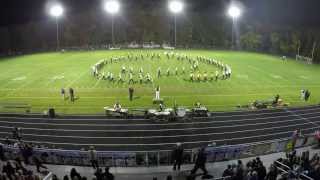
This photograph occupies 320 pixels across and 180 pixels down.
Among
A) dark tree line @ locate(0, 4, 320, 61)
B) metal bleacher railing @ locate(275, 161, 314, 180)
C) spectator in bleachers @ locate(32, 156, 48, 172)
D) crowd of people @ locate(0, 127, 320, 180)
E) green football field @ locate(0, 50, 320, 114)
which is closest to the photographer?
crowd of people @ locate(0, 127, 320, 180)

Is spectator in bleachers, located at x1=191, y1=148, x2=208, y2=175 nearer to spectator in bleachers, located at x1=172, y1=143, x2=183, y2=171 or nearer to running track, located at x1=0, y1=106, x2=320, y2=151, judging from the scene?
spectator in bleachers, located at x1=172, y1=143, x2=183, y2=171

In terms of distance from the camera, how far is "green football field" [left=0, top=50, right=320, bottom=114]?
1403 inches

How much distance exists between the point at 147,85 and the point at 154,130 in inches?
628

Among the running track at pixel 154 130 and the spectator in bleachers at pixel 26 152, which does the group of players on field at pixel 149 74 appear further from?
the spectator in bleachers at pixel 26 152

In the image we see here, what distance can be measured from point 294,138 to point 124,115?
13.4 metres

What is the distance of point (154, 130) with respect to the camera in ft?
87.4

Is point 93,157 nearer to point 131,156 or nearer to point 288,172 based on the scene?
point 131,156

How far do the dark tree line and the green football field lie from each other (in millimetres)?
23375

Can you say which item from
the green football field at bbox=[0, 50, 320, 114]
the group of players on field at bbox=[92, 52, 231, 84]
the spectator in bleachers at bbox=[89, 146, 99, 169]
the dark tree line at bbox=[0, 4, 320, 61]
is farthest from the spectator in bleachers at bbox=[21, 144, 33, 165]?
the dark tree line at bbox=[0, 4, 320, 61]

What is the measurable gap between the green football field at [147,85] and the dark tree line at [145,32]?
920 inches

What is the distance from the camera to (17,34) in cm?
8700

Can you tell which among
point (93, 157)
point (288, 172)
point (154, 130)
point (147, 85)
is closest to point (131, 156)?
point (93, 157)

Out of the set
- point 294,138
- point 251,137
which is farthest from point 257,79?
point 294,138

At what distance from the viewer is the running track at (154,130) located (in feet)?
81.4
